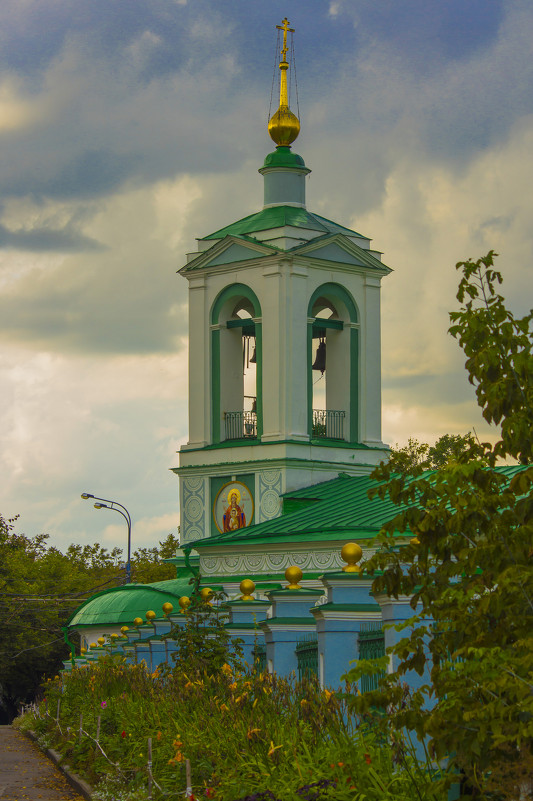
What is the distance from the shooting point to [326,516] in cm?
2494

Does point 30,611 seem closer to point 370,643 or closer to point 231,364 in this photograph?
point 231,364

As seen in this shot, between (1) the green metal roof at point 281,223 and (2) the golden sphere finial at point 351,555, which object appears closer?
(2) the golden sphere finial at point 351,555

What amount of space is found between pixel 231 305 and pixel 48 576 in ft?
131

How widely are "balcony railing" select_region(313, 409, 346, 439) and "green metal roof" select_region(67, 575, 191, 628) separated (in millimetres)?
4626

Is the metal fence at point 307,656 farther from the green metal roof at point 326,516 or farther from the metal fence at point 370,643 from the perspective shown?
the green metal roof at point 326,516

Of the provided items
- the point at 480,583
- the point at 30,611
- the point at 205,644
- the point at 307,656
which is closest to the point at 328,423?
the point at 205,644

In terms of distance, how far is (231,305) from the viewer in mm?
29844

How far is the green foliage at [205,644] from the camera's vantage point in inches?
643

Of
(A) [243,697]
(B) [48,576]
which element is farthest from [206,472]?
(B) [48,576]

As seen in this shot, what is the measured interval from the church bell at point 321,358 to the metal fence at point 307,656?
15.4m

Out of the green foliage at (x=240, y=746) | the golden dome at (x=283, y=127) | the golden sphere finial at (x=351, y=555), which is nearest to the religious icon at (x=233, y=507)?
the golden dome at (x=283, y=127)

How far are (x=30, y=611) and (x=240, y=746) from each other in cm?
5084

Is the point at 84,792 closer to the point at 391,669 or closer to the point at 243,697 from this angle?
the point at 243,697

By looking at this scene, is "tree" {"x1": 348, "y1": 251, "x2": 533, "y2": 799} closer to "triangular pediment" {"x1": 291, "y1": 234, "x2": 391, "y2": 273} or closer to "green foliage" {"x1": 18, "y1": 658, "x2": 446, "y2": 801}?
"green foliage" {"x1": 18, "y1": 658, "x2": 446, "y2": 801}
